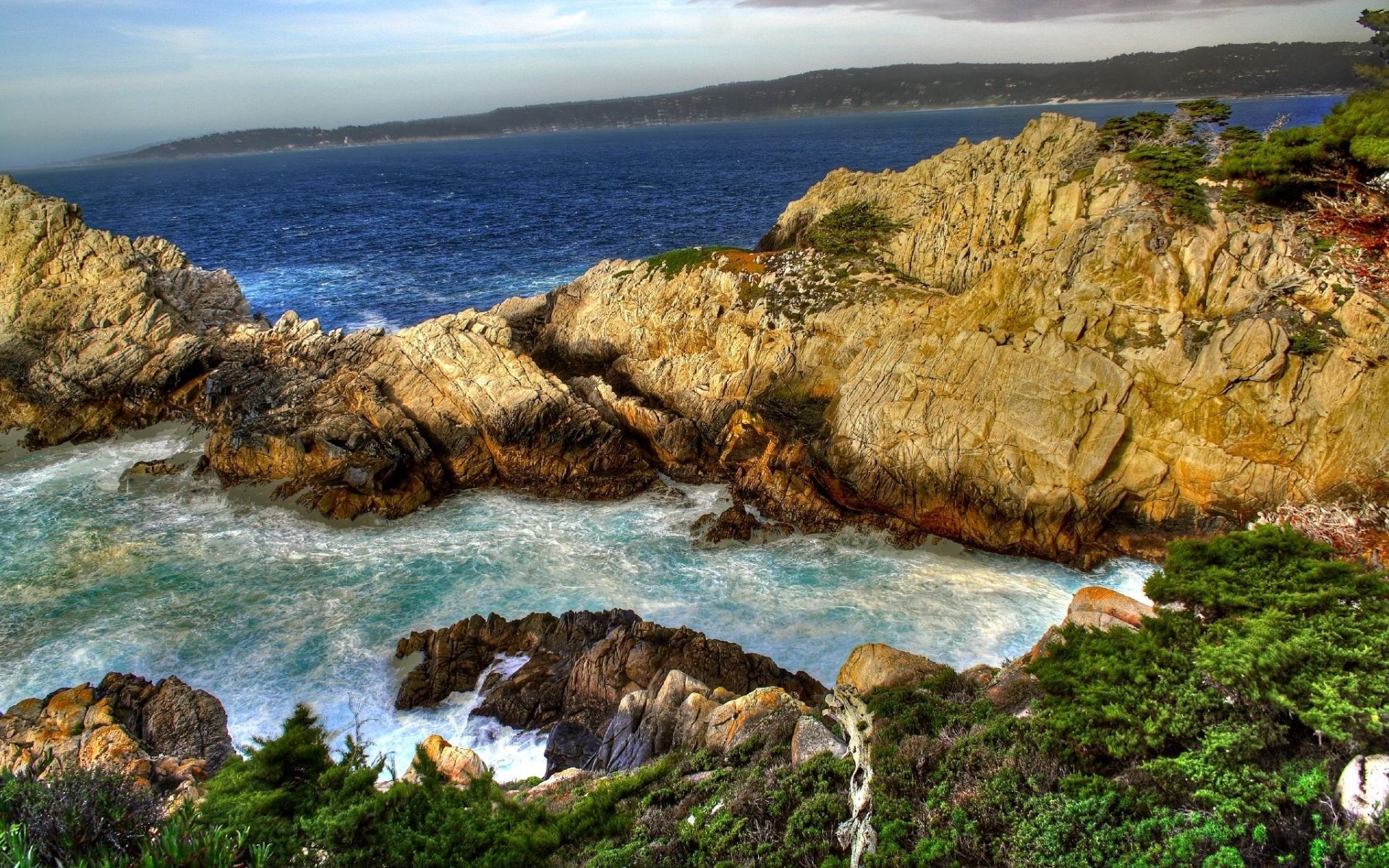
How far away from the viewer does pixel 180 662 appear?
20.1 meters

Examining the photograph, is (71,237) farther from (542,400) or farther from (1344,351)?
(1344,351)

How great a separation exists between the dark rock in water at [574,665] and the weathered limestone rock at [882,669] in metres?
1.14

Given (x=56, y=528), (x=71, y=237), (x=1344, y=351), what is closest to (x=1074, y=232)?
(x=1344, y=351)

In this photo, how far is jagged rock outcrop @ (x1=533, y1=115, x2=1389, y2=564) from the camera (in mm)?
21844

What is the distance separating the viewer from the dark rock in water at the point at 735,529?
25.5 metres

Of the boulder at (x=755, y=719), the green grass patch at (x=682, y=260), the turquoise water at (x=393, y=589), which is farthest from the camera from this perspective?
the green grass patch at (x=682, y=260)

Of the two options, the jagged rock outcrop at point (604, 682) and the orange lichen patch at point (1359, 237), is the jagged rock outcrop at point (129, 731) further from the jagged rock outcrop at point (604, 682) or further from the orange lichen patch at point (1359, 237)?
the orange lichen patch at point (1359, 237)

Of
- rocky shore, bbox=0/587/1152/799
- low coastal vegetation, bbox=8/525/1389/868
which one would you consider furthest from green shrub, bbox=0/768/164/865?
rocky shore, bbox=0/587/1152/799

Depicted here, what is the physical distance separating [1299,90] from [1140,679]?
218226 millimetres

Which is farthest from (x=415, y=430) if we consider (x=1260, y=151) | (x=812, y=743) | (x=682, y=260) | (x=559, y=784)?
(x=1260, y=151)

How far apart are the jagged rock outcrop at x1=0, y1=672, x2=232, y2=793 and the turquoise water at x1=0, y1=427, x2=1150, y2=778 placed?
4.63 feet

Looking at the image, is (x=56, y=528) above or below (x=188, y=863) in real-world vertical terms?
below

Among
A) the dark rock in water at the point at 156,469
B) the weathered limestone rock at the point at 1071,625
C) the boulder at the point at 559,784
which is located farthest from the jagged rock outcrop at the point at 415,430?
the weathered limestone rock at the point at 1071,625

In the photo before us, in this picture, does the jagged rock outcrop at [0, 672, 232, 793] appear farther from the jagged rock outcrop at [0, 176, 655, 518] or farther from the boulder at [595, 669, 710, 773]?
the jagged rock outcrop at [0, 176, 655, 518]
